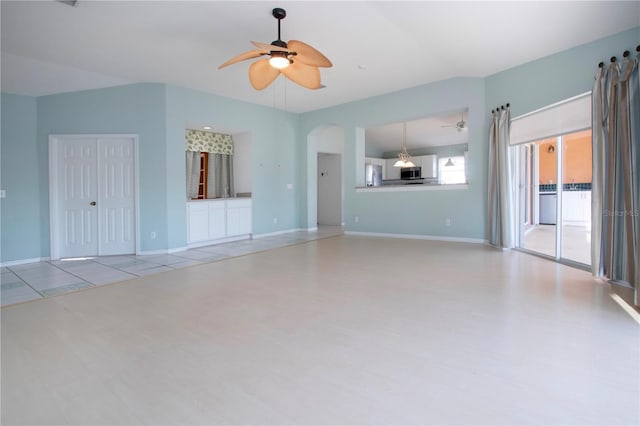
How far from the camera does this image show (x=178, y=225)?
6016 mm

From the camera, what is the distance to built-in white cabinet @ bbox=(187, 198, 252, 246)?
6.31m

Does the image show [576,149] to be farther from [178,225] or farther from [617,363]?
[178,225]

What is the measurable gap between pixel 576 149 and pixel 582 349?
18.8 ft

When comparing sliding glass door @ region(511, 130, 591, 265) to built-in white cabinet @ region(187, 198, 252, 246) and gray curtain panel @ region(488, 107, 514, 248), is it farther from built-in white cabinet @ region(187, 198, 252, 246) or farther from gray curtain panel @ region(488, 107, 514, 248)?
built-in white cabinet @ region(187, 198, 252, 246)

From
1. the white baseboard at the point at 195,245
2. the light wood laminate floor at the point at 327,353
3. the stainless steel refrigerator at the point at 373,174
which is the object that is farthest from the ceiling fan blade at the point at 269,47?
the stainless steel refrigerator at the point at 373,174

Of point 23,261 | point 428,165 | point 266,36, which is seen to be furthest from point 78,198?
point 428,165

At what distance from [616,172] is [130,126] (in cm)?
657

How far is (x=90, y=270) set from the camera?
15.0ft

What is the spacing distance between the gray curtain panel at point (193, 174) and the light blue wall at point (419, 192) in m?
2.62

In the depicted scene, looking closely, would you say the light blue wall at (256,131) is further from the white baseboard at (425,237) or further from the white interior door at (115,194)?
the white interior door at (115,194)

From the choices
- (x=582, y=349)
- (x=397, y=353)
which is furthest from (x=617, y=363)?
(x=397, y=353)

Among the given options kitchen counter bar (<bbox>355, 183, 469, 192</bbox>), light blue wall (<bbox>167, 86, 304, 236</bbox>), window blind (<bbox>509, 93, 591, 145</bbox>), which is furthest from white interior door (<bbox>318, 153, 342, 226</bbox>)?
window blind (<bbox>509, 93, 591, 145</bbox>)

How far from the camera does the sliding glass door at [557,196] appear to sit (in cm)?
463

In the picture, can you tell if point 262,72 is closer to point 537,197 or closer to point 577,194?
point 537,197
